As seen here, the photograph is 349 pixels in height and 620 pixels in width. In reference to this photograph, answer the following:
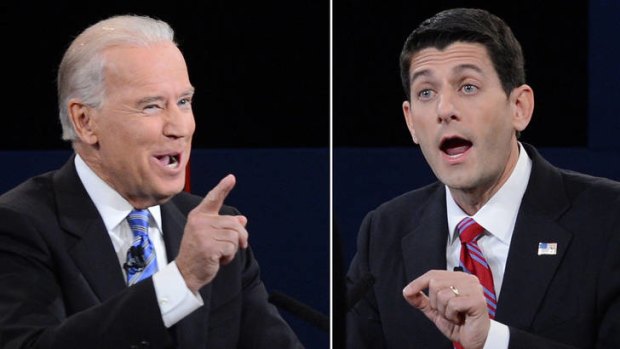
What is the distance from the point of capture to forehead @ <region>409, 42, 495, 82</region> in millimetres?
2840

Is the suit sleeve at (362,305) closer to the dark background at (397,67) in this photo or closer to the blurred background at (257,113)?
the blurred background at (257,113)

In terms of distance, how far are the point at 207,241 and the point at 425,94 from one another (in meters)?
0.73

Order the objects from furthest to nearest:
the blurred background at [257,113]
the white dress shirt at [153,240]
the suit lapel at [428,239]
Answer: the blurred background at [257,113] → the suit lapel at [428,239] → the white dress shirt at [153,240]

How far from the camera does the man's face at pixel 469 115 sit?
2.85m

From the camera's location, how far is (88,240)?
112 inches

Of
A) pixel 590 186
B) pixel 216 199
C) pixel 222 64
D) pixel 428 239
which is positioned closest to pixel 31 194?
pixel 216 199

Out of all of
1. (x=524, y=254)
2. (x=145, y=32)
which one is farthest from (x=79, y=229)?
(x=524, y=254)

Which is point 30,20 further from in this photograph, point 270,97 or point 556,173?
point 556,173

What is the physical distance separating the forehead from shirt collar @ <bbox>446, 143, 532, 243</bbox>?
0.25 m

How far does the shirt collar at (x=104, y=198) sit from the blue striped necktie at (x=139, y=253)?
0.03m

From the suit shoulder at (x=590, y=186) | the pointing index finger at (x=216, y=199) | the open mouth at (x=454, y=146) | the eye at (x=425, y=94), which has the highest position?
the eye at (x=425, y=94)

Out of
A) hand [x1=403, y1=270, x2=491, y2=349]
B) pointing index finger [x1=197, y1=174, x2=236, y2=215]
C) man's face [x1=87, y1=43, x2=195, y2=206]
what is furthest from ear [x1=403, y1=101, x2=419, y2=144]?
man's face [x1=87, y1=43, x2=195, y2=206]

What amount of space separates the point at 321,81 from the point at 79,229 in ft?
2.89

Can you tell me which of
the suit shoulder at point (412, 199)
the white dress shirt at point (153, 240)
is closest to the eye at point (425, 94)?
the suit shoulder at point (412, 199)
